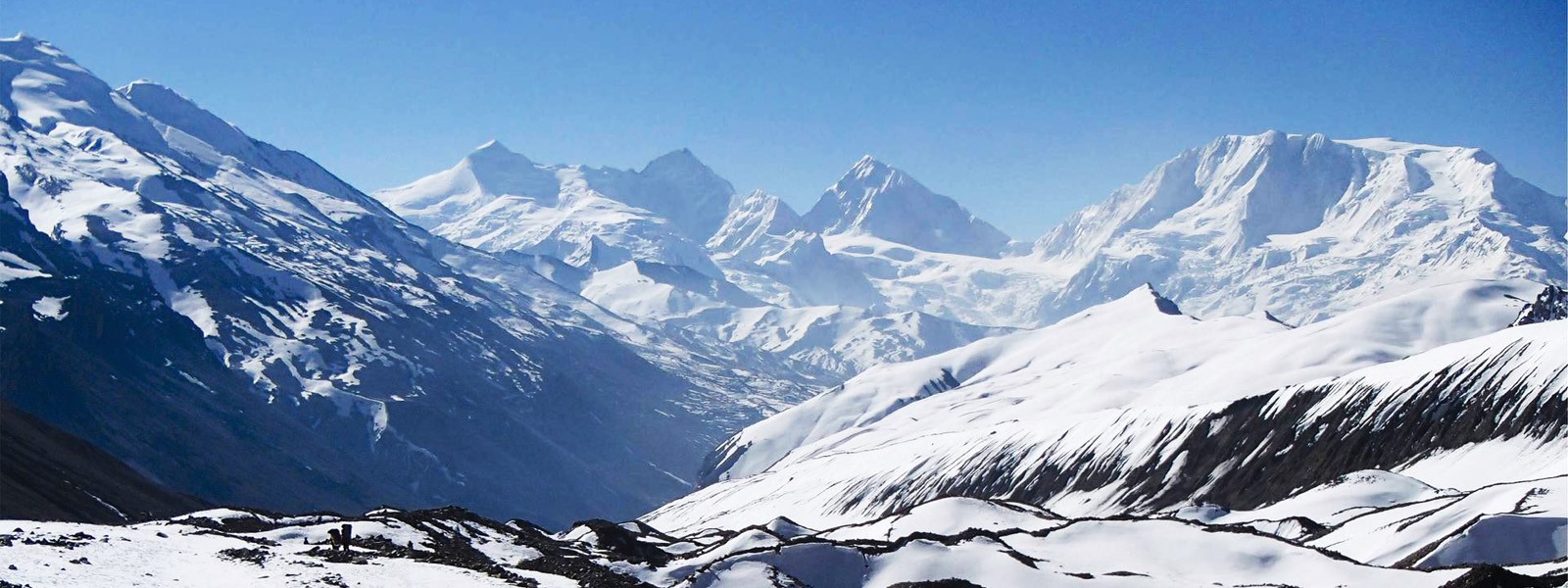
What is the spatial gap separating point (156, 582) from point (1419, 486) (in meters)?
98.3

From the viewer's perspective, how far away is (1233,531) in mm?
75562

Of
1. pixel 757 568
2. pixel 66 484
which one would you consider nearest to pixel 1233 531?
pixel 757 568

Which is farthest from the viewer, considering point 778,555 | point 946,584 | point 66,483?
point 66,483

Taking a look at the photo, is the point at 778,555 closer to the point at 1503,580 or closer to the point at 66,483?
the point at 1503,580

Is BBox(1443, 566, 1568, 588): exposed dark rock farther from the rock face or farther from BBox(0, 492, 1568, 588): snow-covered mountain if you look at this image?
the rock face

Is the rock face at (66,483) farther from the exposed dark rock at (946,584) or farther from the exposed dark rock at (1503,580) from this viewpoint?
the exposed dark rock at (1503,580)

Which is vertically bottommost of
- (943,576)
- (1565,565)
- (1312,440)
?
(943,576)

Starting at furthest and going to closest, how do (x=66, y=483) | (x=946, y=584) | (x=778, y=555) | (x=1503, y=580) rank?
(x=66, y=483) < (x=778, y=555) < (x=946, y=584) < (x=1503, y=580)

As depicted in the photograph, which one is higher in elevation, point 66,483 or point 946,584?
point 946,584

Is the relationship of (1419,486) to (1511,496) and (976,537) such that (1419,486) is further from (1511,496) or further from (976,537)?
(976,537)

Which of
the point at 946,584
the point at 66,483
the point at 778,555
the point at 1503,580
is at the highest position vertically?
the point at 1503,580

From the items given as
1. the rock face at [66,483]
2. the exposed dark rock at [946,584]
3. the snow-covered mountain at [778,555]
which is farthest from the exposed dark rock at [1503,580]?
the rock face at [66,483]

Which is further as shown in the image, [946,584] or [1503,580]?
[946,584]

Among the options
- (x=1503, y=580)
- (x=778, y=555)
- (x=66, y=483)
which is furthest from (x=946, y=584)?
(x=66, y=483)
